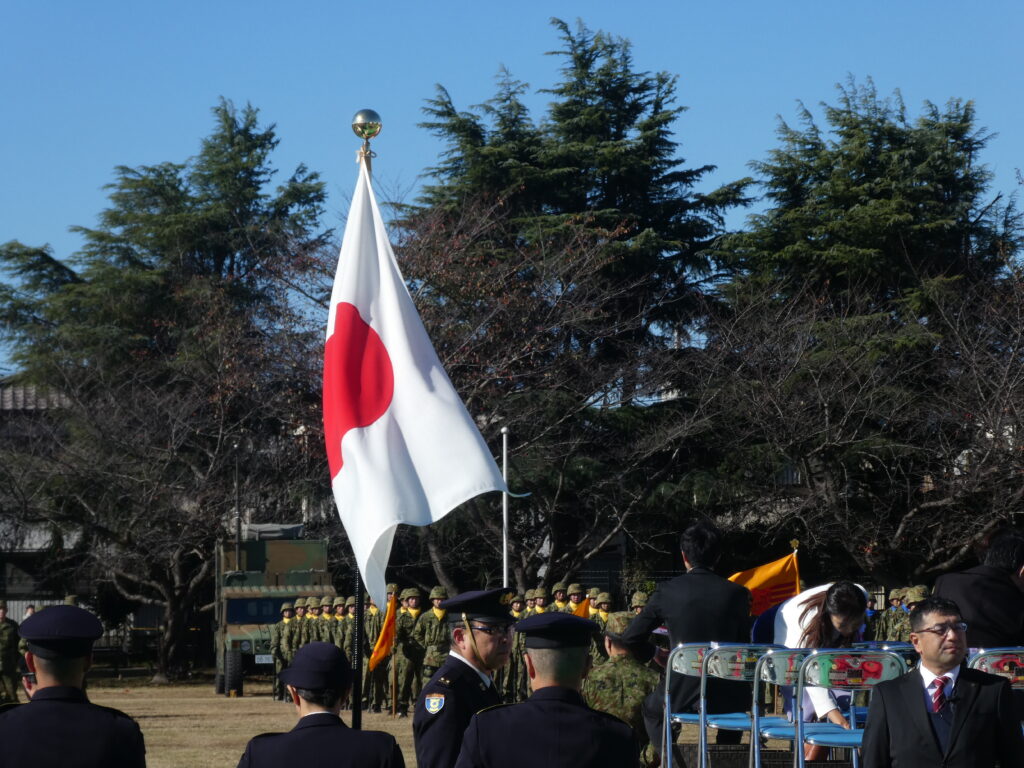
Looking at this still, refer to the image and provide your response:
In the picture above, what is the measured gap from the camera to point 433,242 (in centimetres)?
2886

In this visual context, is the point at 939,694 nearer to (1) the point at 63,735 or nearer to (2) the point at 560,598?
(1) the point at 63,735

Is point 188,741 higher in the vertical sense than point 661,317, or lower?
lower

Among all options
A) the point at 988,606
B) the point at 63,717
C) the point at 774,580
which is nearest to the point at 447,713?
the point at 63,717

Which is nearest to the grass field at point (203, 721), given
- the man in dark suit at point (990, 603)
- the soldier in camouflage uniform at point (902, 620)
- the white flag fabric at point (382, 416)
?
the soldier in camouflage uniform at point (902, 620)

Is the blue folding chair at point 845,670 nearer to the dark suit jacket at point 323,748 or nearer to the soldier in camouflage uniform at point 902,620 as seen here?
the dark suit jacket at point 323,748

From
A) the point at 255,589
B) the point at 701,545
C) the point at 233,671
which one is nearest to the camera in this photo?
the point at 701,545

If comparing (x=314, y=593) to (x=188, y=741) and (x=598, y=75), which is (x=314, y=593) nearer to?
(x=188, y=741)

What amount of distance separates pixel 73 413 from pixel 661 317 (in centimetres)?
1381

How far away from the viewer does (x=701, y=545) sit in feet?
24.4

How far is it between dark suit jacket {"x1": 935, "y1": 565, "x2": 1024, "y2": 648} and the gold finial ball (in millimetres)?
3619

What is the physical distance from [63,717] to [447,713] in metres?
1.42

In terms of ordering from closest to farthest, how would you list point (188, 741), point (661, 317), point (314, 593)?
point (188, 741)
point (314, 593)
point (661, 317)

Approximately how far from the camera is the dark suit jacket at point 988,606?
21.9 ft

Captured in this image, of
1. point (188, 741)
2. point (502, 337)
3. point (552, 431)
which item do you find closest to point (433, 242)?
point (502, 337)
